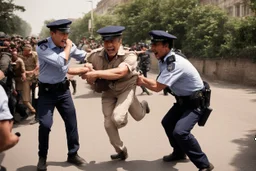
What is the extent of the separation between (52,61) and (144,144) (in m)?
2.14

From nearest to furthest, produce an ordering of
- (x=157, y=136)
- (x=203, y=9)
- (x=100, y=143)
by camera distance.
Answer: (x=100, y=143), (x=157, y=136), (x=203, y=9)

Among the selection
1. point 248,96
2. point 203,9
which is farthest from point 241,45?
point 203,9

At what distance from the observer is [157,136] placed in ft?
18.5

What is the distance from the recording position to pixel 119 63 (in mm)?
4066

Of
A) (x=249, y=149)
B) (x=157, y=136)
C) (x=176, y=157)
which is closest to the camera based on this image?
(x=176, y=157)

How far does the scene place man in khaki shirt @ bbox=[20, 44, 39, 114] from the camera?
6992 mm

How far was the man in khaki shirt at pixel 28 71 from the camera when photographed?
6992 millimetres

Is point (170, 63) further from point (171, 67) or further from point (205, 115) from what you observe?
point (205, 115)

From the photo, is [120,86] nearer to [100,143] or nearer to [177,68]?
[177,68]

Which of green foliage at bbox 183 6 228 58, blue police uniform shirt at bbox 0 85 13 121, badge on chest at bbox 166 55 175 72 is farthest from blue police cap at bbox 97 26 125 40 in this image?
green foliage at bbox 183 6 228 58

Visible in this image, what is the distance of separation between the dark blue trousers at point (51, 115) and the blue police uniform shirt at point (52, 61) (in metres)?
0.20

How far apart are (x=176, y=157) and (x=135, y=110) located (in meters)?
0.85

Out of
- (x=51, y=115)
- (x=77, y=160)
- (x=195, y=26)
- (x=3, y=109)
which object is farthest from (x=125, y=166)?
(x=195, y=26)

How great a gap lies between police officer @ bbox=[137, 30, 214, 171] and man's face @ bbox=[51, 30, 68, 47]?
1.04 m
